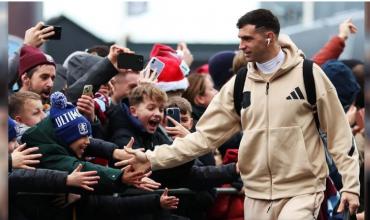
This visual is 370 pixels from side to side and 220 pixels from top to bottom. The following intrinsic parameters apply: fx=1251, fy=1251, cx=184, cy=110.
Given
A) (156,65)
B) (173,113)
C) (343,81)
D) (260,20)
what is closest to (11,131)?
(260,20)

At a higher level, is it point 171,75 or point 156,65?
point 156,65

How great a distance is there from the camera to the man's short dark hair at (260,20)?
9.02m

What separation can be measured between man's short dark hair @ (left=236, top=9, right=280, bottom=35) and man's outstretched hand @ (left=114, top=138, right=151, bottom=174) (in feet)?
3.82

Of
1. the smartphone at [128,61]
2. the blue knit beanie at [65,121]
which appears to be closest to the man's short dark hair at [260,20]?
the smartphone at [128,61]

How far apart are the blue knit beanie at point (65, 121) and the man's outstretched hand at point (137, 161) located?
1.29ft

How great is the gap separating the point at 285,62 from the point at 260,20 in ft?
1.21

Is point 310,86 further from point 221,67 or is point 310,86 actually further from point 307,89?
point 221,67

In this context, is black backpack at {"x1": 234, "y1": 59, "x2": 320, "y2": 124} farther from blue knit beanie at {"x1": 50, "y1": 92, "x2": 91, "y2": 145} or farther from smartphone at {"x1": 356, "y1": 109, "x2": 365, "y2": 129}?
smartphone at {"x1": 356, "y1": 109, "x2": 365, "y2": 129}

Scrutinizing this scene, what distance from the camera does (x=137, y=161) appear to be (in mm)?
8938

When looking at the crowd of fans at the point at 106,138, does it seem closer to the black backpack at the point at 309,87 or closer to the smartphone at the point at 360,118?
the black backpack at the point at 309,87

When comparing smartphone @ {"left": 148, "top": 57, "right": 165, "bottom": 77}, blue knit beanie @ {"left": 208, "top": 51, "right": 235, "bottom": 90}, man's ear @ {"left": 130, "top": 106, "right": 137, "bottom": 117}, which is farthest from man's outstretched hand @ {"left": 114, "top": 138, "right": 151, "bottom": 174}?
blue knit beanie @ {"left": 208, "top": 51, "right": 235, "bottom": 90}

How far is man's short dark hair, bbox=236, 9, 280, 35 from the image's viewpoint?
9023 mm

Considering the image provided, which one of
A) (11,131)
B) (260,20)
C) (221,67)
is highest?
(260,20)

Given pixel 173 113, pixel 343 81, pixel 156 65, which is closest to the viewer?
pixel 173 113
